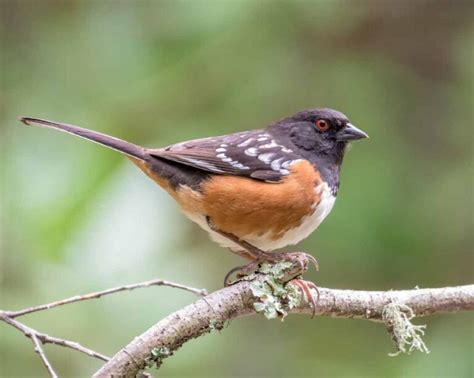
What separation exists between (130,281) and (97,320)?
7.6 inches

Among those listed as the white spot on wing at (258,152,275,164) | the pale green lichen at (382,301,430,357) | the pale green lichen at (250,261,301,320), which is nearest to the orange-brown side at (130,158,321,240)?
the white spot on wing at (258,152,275,164)

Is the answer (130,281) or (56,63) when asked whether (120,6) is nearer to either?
(56,63)

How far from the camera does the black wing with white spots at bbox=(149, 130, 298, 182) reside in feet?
10.3

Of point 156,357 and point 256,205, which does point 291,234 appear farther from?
point 156,357

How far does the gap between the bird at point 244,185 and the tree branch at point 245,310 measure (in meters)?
0.43

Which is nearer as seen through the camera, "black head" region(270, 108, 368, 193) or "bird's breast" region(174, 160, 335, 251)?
"bird's breast" region(174, 160, 335, 251)

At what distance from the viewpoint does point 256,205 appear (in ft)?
9.97

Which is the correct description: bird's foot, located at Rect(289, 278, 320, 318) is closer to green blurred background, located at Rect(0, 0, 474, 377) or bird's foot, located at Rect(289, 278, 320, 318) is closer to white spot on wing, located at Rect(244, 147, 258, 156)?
green blurred background, located at Rect(0, 0, 474, 377)

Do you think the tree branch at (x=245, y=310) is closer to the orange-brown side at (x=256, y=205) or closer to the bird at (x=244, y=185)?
the bird at (x=244, y=185)

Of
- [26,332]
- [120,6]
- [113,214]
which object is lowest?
[26,332]

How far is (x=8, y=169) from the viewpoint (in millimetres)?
3174

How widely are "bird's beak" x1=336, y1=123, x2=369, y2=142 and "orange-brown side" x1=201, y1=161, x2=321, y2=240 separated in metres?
0.43

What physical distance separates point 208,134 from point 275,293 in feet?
4.99

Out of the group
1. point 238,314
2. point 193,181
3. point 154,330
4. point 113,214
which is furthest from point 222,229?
point 154,330
